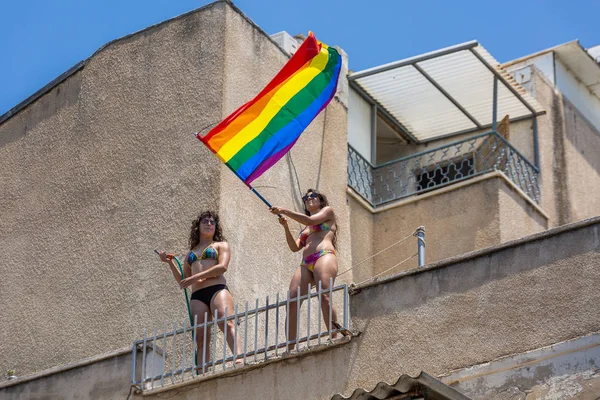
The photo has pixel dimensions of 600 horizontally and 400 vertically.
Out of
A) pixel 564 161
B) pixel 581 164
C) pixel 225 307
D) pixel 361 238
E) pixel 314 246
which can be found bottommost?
pixel 225 307

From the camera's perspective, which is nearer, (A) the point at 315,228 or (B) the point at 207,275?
(B) the point at 207,275

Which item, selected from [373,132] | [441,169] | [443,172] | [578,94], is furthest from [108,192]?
[578,94]

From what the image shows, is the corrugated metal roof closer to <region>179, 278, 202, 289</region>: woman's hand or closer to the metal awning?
<region>179, 278, 202, 289</region>: woman's hand

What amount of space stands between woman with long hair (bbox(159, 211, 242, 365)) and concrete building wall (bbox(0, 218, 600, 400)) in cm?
74

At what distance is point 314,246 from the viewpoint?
42.1 feet

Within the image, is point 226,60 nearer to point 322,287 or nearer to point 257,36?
point 257,36

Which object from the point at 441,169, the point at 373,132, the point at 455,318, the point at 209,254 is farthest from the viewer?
the point at 373,132

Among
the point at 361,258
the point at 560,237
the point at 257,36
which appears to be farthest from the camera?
the point at 361,258

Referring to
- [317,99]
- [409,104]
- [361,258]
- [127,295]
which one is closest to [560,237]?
[317,99]

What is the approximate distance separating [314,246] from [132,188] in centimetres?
344

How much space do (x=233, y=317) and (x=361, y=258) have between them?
5.54 meters

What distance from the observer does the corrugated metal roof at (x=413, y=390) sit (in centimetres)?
991

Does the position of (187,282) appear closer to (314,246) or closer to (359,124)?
(314,246)

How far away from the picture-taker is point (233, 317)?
485 inches
